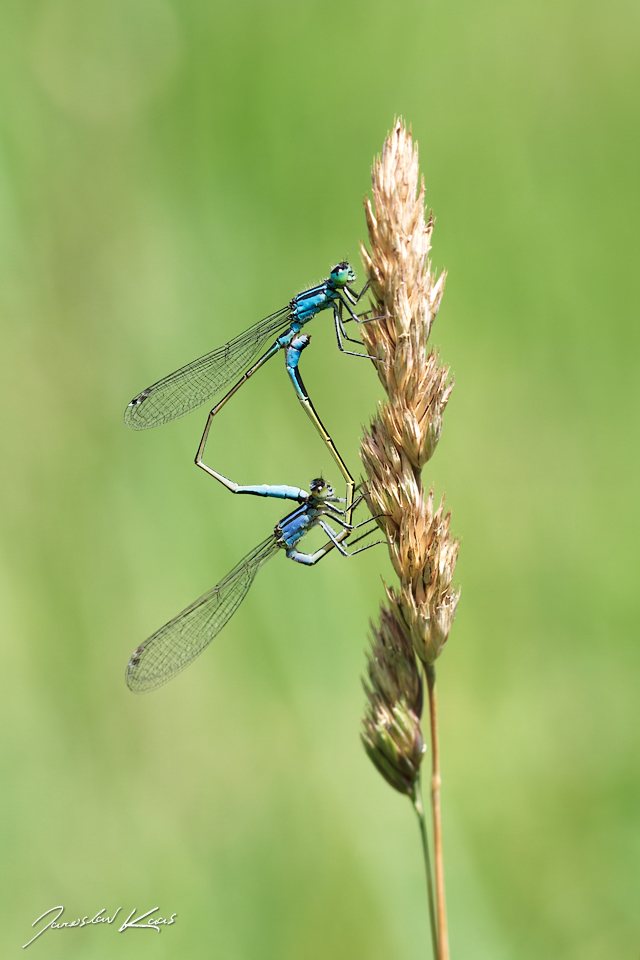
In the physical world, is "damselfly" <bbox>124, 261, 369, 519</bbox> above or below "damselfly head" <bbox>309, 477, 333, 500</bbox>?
above

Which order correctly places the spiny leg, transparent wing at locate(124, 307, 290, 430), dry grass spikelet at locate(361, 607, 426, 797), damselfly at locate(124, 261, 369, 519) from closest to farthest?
dry grass spikelet at locate(361, 607, 426, 797)
the spiny leg
damselfly at locate(124, 261, 369, 519)
transparent wing at locate(124, 307, 290, 430)

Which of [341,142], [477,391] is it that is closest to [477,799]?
[477,391]

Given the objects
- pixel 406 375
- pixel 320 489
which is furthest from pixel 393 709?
pixel 320 489

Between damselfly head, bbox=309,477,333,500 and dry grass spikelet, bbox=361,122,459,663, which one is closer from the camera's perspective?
dry grass spikelet, bbox=361,122,459,663

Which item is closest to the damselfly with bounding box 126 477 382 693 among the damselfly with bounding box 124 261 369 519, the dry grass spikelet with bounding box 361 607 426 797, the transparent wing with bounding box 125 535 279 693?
the transparent wing with bounding box 125 535 279 693

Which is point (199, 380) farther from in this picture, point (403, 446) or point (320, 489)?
point (403, 446)

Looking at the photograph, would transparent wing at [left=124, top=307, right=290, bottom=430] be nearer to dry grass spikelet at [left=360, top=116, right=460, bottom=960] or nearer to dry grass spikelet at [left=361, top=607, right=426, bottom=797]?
dry grass spikelet at [left=360, top=116, right=460, bottom=960]
